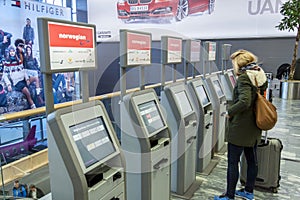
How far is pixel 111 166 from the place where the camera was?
1726mm

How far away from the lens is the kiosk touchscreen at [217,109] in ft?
12.3

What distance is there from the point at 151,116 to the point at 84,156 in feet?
2.64

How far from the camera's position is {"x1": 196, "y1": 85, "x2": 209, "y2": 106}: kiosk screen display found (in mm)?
3255

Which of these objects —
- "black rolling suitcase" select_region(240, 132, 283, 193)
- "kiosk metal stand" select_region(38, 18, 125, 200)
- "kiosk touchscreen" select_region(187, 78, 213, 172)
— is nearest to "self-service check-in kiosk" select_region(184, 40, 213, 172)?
"kiosk touchscreen" select_region(187, 78, 213, 172)

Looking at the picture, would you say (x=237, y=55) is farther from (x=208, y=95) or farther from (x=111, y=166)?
(x=111, y=166)

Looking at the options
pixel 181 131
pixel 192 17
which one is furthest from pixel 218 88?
pixel 192 17

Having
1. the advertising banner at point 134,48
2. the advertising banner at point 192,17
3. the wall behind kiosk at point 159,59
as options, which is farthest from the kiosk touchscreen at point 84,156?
the advertising banner at point 192,17

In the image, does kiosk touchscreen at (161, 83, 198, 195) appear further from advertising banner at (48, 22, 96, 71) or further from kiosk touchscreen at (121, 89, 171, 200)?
advertising banner at (48, 22, 96, 71)

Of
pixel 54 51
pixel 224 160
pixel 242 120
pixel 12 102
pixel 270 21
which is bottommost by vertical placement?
pixel 224 160

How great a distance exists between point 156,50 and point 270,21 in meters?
3.94

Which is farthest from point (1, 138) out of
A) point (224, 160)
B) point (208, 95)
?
point (224, 160)

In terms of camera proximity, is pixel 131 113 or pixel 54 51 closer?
pixel 54 51

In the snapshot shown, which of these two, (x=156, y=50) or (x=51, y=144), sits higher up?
(x=156, y=50)

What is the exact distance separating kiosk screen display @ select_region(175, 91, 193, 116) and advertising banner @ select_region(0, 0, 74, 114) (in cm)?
420
